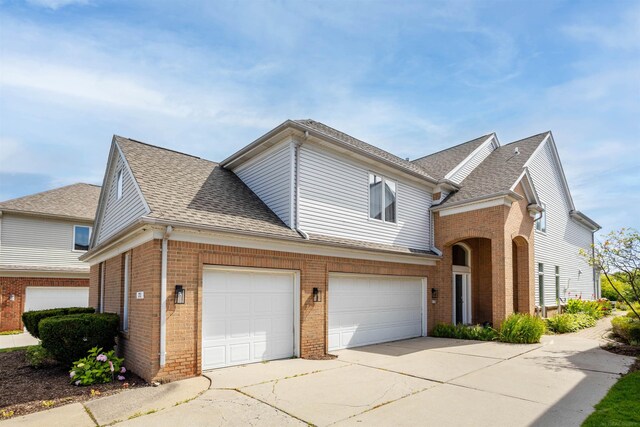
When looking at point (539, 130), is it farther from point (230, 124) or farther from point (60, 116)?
point (60, 116)

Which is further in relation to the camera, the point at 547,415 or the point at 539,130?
the point at 539,130

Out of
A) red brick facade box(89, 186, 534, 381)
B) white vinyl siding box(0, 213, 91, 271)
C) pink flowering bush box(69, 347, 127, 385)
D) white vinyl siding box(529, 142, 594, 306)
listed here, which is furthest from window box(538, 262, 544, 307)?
white vinyl siding box(0, 213, 91, 271)

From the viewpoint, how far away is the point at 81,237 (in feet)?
72.7

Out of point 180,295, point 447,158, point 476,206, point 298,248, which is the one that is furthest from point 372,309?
point 447,158

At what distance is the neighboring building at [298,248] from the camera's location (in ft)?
27.7

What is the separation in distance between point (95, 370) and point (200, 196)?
4597 millimetres

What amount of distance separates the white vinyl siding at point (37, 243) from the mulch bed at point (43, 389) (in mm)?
12393

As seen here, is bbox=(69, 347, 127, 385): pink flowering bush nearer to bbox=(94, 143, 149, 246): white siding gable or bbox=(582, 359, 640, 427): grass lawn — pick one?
bbox=(94, 143, 149, 246): white siding gable

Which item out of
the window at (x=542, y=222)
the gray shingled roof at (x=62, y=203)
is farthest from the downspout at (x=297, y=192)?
the gray shingled roof at (x=62, y=203)

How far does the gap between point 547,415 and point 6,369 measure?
478 inches

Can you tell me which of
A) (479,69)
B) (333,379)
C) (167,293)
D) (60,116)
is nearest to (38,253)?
(60,116)

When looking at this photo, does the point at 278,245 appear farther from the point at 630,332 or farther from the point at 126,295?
the point at 630,332

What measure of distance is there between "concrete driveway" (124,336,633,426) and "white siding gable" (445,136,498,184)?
7840 millimetres

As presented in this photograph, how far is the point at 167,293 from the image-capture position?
803 cm
